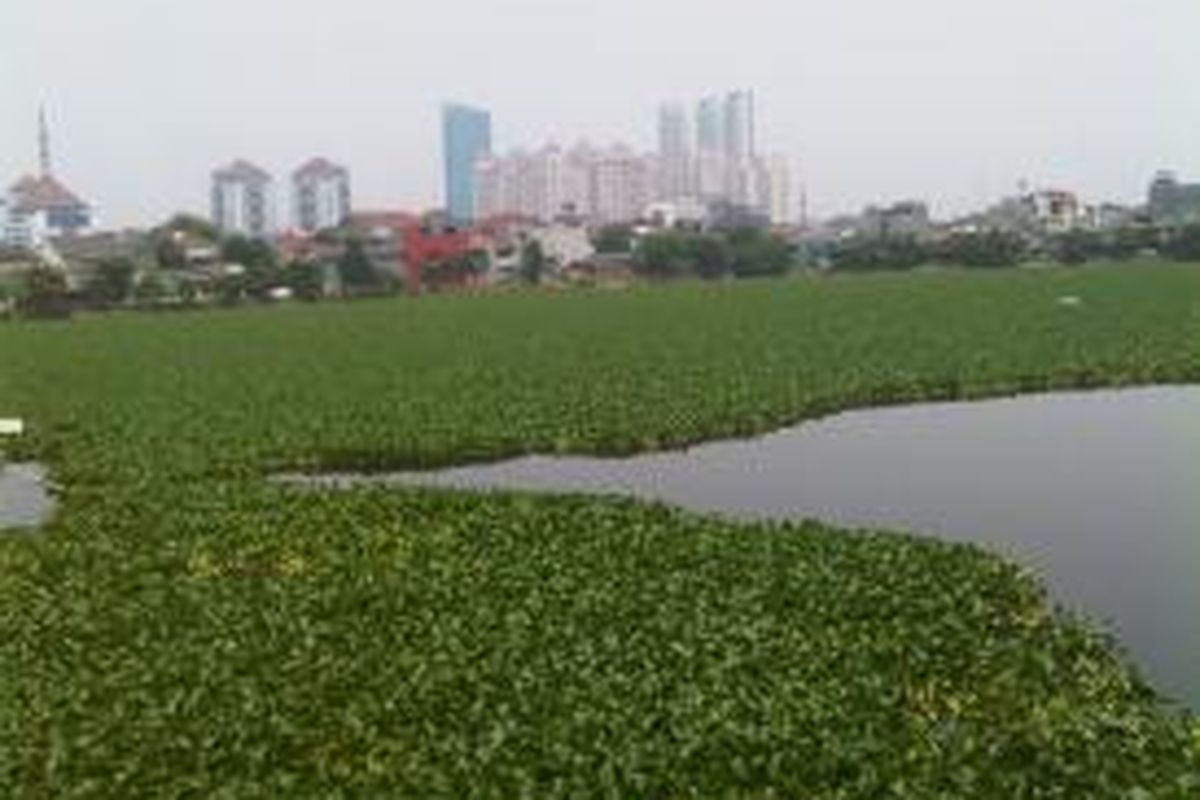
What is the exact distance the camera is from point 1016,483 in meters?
23.6

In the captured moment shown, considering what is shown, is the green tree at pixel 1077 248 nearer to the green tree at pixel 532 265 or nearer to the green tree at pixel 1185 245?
the green tree at pixel 1185 245

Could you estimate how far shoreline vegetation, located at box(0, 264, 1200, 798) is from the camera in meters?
11.4

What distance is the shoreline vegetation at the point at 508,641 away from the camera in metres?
11.4

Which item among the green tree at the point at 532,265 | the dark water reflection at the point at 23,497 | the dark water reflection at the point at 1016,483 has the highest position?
the green tree at the point at 532,265

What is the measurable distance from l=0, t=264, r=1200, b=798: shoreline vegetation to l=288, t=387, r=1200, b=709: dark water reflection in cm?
89

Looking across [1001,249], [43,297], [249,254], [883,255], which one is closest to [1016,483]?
[43,297]

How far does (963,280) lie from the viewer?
86.4 meters

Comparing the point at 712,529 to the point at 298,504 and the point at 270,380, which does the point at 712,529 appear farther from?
the point at 270,380

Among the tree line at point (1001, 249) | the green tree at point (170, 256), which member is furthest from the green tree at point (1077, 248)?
the green tree at point (170, 256)

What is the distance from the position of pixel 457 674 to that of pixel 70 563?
7052 mm

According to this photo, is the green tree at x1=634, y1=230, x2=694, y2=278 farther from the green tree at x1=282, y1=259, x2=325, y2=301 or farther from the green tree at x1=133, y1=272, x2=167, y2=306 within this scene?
the green tree at x1=133, y1=272, x2=167, y2=306

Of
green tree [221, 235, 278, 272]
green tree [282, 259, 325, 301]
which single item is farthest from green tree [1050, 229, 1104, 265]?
green tree [221, 235, 278, 272]

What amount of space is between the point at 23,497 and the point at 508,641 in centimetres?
1338

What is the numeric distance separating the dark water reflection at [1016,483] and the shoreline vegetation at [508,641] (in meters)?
0.89
